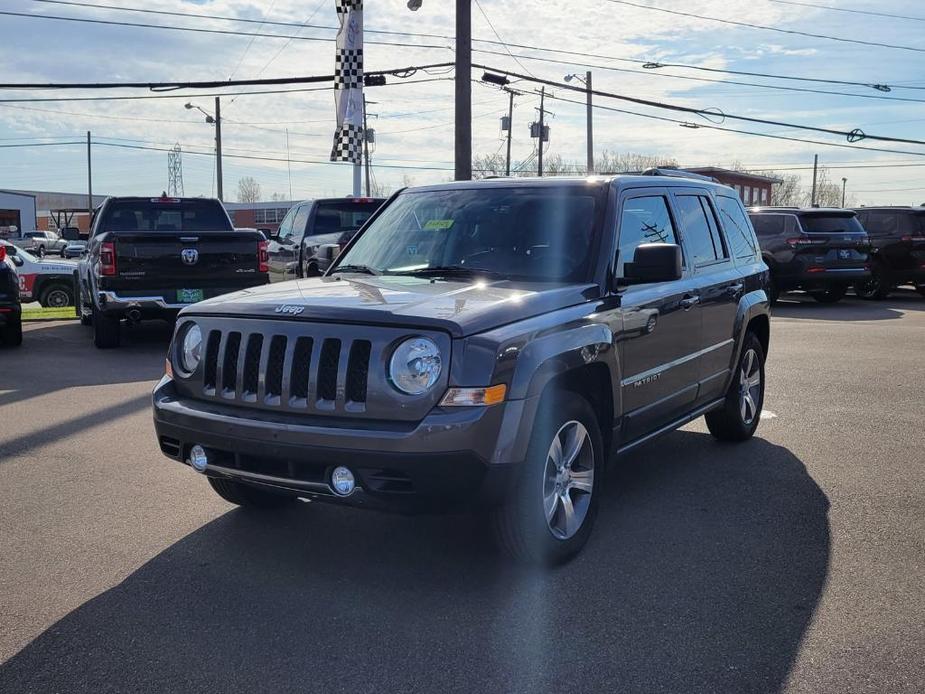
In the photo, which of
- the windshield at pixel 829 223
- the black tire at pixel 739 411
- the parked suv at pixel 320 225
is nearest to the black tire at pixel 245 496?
the black tire at pixel 739 411

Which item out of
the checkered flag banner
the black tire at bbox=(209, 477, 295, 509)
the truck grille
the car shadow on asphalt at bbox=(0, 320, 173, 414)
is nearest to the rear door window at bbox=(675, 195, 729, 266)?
the truck grille

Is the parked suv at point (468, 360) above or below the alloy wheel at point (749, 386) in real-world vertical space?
above

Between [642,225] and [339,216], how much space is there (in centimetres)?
1072

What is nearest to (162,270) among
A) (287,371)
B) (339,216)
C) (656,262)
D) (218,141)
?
(339,216)

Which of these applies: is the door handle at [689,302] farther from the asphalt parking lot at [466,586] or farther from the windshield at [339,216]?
the windshield at [339,216]

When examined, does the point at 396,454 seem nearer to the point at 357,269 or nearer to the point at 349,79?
the point at 357,269

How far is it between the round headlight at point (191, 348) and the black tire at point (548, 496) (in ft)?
5.40

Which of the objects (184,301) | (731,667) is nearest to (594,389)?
(731,667)

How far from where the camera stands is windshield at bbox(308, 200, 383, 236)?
50.5 feet

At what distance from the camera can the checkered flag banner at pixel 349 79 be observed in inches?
865

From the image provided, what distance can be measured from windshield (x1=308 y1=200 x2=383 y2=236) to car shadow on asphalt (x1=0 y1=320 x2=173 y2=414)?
2.95 meters

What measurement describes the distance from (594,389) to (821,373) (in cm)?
635

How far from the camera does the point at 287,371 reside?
4.01 m

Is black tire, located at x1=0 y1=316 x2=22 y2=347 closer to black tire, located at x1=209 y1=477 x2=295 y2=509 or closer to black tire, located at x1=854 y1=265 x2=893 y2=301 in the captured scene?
black tire, located at x1=209 y1=477 x2=295 y2=509
